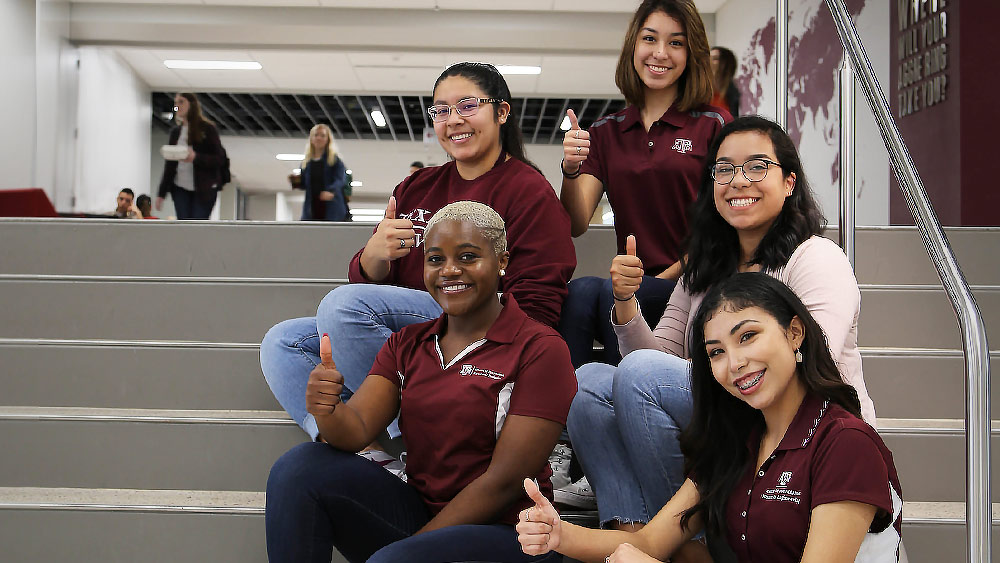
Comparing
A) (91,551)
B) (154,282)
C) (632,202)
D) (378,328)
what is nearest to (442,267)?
(378,328)

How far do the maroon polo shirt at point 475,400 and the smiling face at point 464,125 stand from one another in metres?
0.59

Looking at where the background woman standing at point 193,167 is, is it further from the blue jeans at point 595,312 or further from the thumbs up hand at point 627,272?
the thumbs up hand at point 627,272

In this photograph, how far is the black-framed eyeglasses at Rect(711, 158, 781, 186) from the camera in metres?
1.72

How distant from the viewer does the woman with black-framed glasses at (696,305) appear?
1.58 metres

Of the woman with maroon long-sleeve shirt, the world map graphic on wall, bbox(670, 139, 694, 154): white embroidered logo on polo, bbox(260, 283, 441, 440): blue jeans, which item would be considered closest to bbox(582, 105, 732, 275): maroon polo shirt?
bbox(670, 139, 694, 154): white embroidered logo on polo

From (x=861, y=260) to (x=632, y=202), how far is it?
101cm

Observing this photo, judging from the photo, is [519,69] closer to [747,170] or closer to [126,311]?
[126,311]

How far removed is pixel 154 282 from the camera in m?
2.55

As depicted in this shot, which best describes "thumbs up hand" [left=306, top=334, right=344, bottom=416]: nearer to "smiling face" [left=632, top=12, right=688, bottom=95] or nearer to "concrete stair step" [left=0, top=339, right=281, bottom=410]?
"concrete stair step" [left=0, top=339, right=281, bottom=410]

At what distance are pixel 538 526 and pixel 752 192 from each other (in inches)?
32.3

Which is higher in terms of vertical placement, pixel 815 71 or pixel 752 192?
pixel 815 71

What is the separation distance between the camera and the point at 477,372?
1.57 meters

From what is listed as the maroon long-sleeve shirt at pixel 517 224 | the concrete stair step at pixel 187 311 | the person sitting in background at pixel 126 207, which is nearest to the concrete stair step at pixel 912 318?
the concrete stair step at pixel 187 311

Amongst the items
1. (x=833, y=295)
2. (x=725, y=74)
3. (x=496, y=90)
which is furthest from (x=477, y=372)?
(x=725, y=74)
